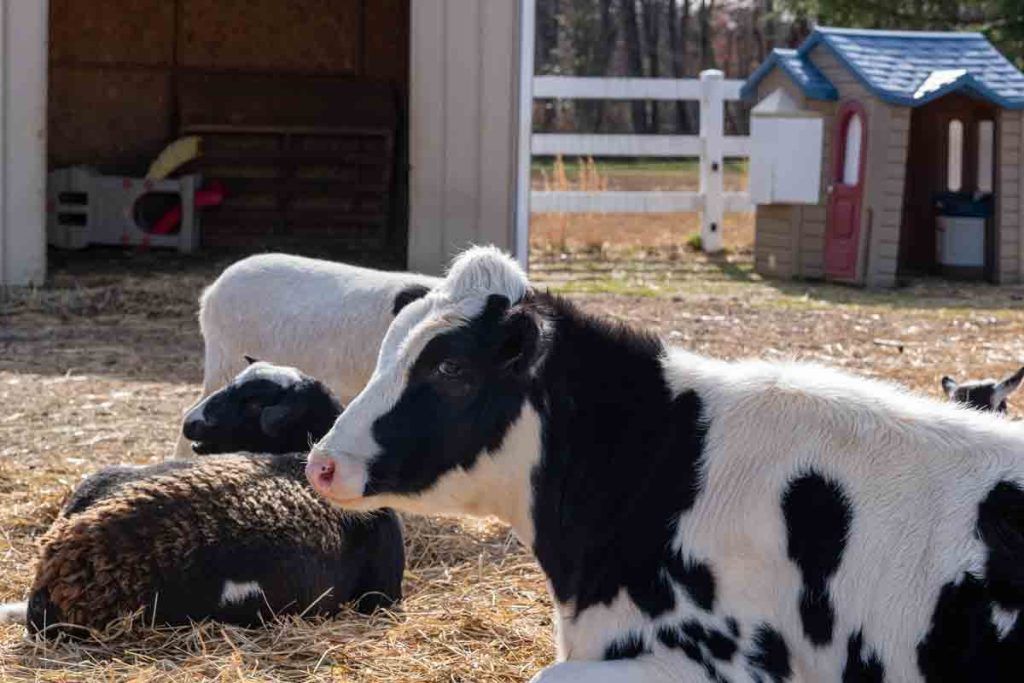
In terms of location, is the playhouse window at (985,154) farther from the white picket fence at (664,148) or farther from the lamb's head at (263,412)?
the lamb's head at (263,412)

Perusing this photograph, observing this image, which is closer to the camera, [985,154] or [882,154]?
[882,154]

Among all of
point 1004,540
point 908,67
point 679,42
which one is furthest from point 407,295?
point 679,42

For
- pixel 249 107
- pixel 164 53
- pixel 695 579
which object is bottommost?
pixel 695 579

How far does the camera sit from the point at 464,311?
4309 millimetres

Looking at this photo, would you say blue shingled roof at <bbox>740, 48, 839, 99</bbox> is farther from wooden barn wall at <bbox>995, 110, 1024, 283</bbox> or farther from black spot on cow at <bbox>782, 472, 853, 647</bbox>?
black spot on cow at <bbox>782, 472, 853, 647</bbox>

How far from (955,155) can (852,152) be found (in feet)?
5.42

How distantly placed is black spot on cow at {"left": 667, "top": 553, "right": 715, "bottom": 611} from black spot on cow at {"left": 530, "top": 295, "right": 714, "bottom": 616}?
0.10m

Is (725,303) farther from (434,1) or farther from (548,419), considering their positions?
(548,419)

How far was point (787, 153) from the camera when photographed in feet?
54.1

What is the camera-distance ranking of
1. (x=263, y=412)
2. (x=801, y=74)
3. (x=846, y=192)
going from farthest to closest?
(x=801, y=74) < (x=846, y=192) < (x=263, y=412)

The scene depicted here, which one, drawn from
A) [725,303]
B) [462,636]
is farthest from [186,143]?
[462,636]

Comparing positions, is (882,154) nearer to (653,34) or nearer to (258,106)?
(258,106)

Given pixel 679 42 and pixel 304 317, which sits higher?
pixel 679 42

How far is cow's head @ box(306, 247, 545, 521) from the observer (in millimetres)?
4230
